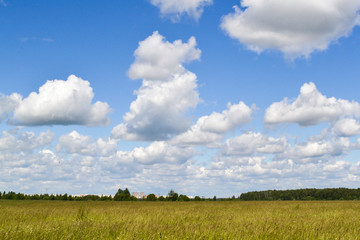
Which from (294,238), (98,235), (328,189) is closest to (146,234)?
(98,235)

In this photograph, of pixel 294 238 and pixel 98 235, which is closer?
pixel 98 235

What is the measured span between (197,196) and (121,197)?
1521 centimetres

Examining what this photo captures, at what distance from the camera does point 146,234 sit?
6.09 m

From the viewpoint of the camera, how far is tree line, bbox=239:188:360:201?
11719 centimetres

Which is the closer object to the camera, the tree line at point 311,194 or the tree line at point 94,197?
the tree line at point 94,197

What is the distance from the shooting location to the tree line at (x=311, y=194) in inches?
4614

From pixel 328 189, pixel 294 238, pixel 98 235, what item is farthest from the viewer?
pixel 328 189

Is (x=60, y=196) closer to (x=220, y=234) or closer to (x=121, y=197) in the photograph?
(x=121, y=197)

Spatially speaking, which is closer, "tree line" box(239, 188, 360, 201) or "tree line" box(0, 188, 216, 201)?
"tree line" box(0, 188, 216, 201)

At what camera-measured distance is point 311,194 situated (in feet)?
418

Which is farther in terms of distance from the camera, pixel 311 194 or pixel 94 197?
pixel 311 194

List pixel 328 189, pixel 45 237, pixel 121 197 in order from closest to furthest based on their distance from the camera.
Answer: pixel 45 237, pixel 121 197, pixel 328 189

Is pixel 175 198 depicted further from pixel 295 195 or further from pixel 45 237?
pixel 295 195

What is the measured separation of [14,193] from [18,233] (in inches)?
2807
